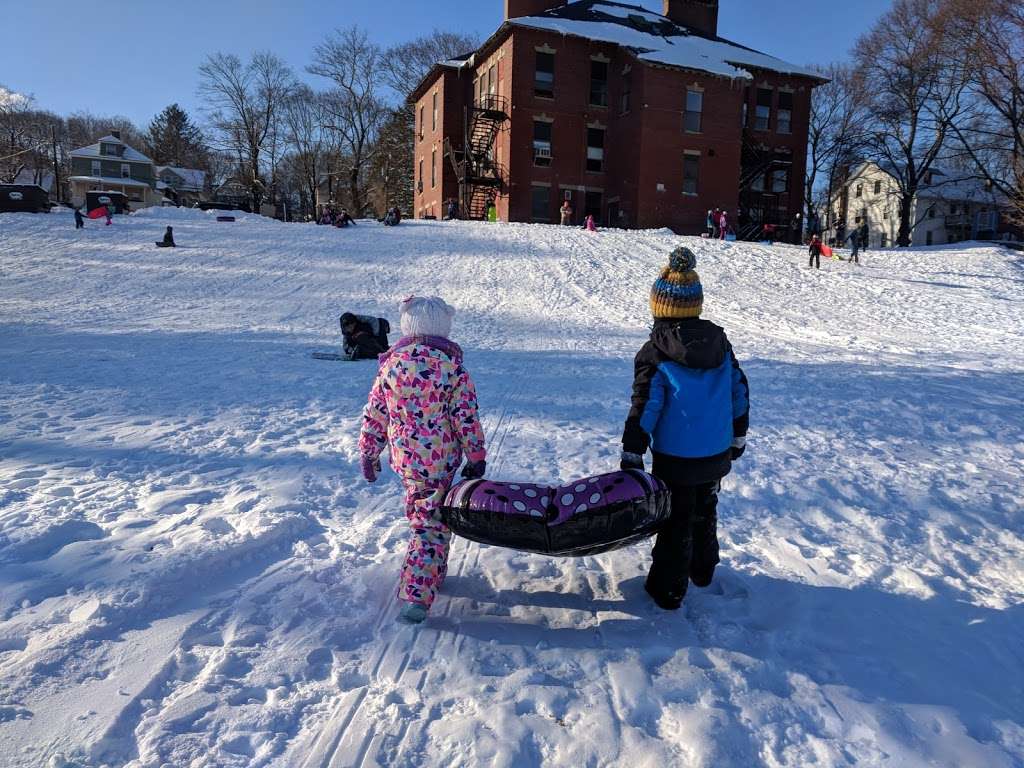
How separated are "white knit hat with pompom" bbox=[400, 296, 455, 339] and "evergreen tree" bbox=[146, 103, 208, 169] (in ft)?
289

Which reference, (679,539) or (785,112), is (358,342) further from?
(785,112)

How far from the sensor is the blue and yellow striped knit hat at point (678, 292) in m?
3.18

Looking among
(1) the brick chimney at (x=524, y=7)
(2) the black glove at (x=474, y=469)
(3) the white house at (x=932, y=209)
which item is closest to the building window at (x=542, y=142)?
(1) the brick chimney at (x=524, y=7)

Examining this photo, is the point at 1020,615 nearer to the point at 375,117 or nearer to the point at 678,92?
the point at 678,92

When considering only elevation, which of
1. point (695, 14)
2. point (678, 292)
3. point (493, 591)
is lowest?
point (493, 591)

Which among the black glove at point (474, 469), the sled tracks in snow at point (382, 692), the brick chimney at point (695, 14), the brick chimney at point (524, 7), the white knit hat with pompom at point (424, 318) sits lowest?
the sled tracks in snow at point (382, 692)

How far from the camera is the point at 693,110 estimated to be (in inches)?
1321

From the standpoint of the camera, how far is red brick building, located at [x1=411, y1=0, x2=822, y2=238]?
32.8m

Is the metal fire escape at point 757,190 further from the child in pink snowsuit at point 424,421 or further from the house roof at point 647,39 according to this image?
the child in pink snowsuit at point 424,421

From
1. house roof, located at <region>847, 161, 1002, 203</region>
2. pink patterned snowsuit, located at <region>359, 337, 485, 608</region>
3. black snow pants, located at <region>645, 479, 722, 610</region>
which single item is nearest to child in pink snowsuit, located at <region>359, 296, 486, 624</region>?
pink patterned snowsuit, located at <region>359, 337, 485, 608</region>

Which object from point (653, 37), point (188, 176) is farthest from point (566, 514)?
point (188, 176)

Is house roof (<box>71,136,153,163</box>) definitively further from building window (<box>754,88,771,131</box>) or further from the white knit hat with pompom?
the white knit hat with pompom

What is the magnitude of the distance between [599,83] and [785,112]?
1204 centimetres

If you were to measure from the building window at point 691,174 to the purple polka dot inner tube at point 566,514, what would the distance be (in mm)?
33675
